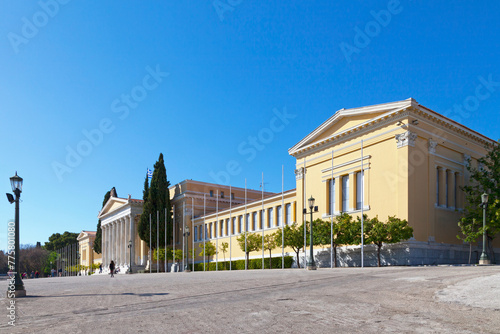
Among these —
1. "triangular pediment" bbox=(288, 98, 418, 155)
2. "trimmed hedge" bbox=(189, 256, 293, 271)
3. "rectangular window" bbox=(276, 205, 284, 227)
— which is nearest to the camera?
"triangular pediment" bbox=(288, 98, 418, 155)

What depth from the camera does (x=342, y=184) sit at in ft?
126

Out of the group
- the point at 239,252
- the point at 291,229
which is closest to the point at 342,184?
the point at 291,229

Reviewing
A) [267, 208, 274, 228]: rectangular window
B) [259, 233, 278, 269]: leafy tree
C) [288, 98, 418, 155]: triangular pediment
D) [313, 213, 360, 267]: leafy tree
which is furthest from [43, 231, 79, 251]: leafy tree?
[313, 213, 360, 267]: leafy tree

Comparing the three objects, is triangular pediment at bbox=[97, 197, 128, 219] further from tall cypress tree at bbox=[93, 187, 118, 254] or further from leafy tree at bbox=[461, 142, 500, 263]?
leafy tree at bbox=[461, 142, 500, 263]

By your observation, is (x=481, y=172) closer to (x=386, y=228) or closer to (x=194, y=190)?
(x=386, y=228)

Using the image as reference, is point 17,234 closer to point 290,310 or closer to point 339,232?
point 290,310

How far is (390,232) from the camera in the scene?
29859mm

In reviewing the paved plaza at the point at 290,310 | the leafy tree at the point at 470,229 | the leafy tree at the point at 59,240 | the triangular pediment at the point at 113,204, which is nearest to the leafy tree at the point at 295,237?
the leafy tree at the point at 470,229

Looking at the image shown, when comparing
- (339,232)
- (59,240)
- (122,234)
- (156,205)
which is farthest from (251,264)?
(59,240)

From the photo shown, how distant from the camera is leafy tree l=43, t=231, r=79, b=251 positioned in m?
132

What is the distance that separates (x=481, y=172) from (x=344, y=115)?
1182 cm

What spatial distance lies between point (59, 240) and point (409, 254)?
123 meters

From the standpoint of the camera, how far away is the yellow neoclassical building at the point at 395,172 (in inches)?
1266

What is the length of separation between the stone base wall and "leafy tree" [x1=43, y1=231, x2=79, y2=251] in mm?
111994
